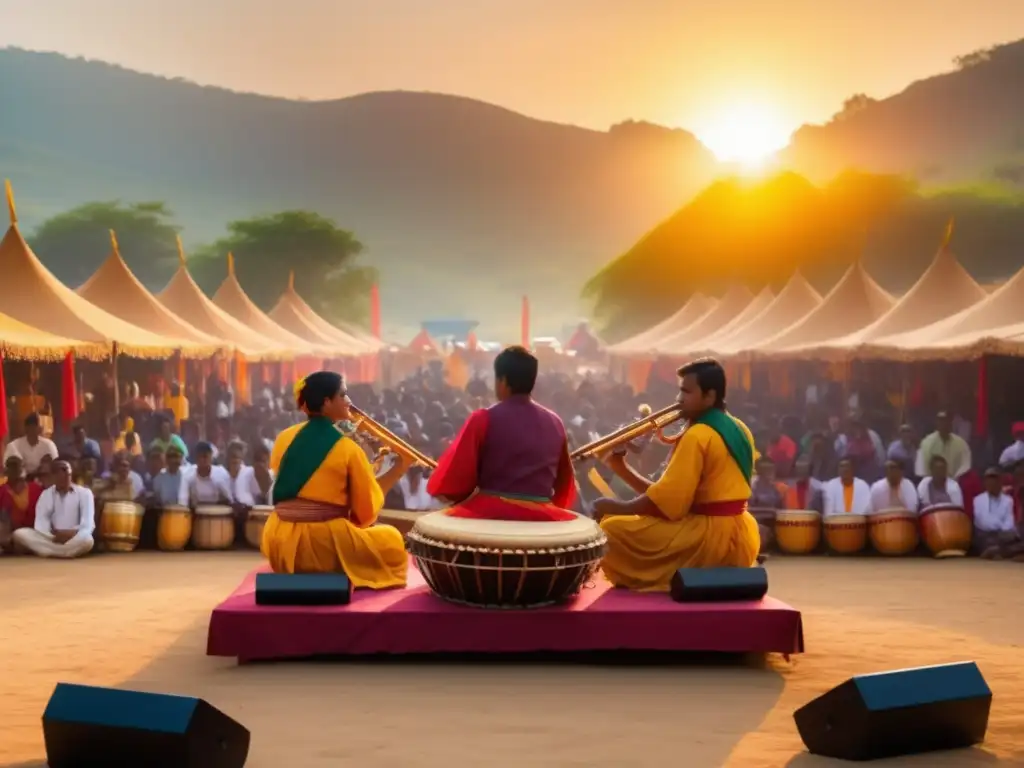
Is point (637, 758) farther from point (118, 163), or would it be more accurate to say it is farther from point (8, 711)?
point (118, 163)

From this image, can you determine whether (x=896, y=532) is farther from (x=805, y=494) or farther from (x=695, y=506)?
(x=695, y=506)

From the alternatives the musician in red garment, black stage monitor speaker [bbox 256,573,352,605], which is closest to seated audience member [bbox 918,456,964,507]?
the musician in red garment

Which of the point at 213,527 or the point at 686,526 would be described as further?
the point at 213,527

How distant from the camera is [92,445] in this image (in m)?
11.4

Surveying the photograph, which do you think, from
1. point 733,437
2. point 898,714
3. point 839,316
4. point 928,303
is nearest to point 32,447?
point 733,437

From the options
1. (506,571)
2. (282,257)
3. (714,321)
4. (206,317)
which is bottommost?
(506,571)

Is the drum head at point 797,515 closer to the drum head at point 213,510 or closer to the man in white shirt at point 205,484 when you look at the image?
the drum head at point 213,510

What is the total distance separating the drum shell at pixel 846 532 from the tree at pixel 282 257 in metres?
40.3

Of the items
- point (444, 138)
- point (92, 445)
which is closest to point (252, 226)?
point (444, 138)

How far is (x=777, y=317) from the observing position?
20.4 meters

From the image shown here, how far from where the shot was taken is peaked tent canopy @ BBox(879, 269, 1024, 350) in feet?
40.8

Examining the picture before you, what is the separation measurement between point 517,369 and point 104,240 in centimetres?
5034

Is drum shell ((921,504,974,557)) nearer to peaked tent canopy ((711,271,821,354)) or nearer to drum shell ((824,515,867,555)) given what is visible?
drum shell ((824,515,867,555))

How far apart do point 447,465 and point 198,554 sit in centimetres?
475
